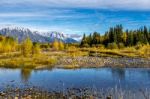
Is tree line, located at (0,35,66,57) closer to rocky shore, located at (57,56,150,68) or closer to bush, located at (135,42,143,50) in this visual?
rocky shore, located at (57,56,150,68)

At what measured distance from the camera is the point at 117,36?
130 m

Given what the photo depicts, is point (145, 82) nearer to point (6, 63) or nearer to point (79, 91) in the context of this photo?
point (79, 91)

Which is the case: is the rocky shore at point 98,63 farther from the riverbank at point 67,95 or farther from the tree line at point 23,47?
the riverbank at point 67,95

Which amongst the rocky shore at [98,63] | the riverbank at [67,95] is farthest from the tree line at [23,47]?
the riverbank at [67,95]

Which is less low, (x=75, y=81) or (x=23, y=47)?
(x=23, y=47)

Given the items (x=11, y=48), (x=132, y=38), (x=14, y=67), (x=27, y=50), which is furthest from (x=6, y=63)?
(x=132, y=38)

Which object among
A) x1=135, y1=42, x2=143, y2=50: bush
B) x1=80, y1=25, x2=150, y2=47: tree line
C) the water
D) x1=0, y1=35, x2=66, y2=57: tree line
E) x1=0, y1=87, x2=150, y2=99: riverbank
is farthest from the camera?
x1=80, y1=25, x2=150, y2=47: tree line

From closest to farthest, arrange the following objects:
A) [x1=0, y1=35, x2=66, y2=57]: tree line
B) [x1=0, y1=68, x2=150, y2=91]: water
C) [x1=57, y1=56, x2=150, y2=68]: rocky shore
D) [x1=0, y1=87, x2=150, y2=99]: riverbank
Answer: [x1=0, y1=87, x2=150, y2=99]: riverbank, [x1=0, y1=68, x2=150, y2=91]: water, [x1=57, y1=56, x2=150, y2=68]: rocky shore, [x1=0, y1=35, x2=66, y2=57]: tree line

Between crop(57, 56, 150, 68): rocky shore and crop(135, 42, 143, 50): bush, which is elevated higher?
crop(135, 42, 143, 50): bush

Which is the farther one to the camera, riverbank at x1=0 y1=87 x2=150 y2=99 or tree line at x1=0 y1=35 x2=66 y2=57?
tree line at x1=0 y1=35 x2=66 y2=57

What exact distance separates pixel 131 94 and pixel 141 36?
3875 inches

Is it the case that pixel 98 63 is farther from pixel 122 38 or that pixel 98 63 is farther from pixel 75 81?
pixel 122 38

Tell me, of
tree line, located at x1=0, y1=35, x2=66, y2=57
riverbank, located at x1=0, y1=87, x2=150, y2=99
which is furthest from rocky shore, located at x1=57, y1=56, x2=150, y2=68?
riverbank, located at x1=0, y1=87, x2=150, y2=99

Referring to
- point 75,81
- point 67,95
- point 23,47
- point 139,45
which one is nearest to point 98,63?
point 23,47
